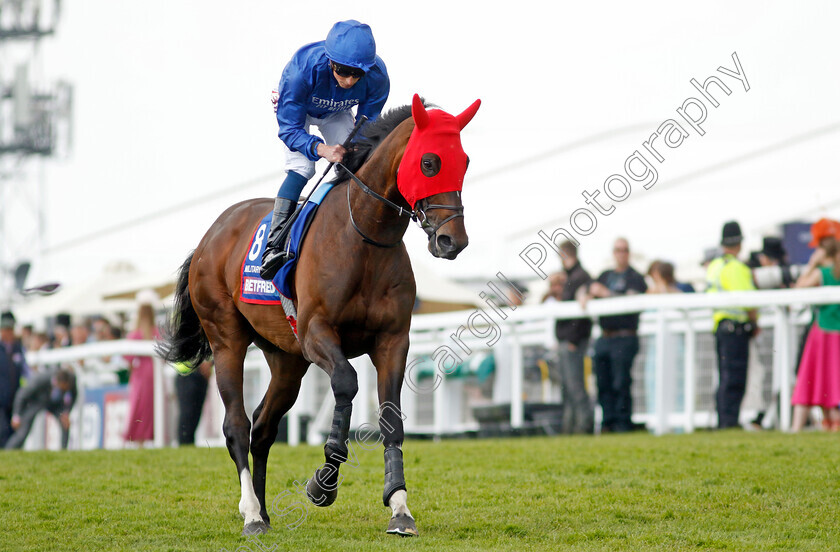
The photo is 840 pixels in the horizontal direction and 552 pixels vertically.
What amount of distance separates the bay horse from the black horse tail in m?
1.03

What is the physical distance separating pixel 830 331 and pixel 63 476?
6599 millimetres

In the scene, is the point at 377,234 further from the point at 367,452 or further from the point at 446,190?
the point at 367,452

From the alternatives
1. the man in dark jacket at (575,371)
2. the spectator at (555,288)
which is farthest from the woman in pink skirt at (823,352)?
the spectator at (555,288)

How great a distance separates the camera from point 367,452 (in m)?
10.1

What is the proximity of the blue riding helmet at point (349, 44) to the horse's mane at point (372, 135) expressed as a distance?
31 cm

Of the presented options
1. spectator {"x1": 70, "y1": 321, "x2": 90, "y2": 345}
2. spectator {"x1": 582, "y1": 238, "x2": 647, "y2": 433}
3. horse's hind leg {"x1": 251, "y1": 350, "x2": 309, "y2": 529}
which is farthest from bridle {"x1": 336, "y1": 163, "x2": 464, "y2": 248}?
spectator {"x1": 70, "y1": 321, "x2": 90, "y2": 345}

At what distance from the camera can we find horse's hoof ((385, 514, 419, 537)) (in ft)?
18.4

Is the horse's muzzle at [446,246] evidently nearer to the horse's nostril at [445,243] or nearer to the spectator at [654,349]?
the horse's nostril at [445,243]

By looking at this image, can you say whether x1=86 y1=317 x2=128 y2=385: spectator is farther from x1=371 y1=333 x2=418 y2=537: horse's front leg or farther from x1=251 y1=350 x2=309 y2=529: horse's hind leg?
x1=371 y1=333 x2=418 y2=537: horse's front leg

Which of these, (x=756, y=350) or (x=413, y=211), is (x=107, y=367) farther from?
(x=413, y=211)

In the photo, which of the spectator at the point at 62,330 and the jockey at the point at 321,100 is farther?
the spectator at the point at 62,330

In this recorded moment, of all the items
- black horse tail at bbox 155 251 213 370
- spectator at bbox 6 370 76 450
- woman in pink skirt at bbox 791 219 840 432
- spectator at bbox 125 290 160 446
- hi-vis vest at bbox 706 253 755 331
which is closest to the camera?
black horse tail at bbox 155 251 213 370

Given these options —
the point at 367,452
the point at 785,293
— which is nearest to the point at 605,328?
the point at 785,293

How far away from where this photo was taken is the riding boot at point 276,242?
6316mm
